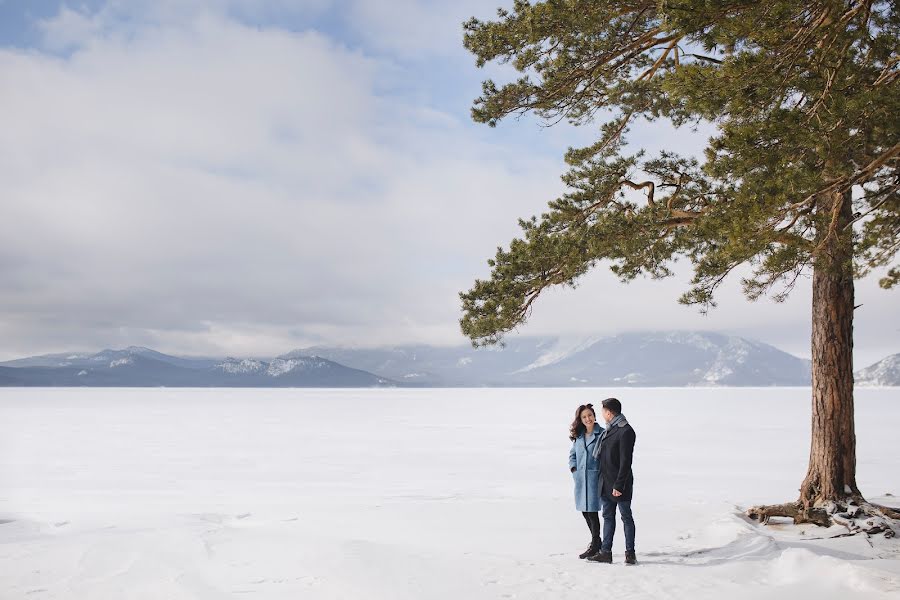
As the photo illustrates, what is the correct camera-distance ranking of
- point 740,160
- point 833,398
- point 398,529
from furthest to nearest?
point 398,529
point 833,398
point 740,160

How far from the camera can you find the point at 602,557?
28.7 ft

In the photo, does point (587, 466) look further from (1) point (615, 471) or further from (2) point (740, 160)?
(2) point (740, 160)

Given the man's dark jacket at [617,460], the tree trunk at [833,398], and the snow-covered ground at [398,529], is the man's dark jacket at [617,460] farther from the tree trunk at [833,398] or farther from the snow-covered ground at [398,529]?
the tree trunk at [833,398]

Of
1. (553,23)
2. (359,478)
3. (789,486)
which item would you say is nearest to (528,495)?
(359,478)

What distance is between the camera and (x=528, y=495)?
16.0 m

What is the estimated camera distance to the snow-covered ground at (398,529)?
786cm

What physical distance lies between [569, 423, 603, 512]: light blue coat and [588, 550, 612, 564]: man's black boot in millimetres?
519

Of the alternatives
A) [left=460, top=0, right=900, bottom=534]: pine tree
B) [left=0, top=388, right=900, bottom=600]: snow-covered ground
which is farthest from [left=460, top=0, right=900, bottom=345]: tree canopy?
[left=0, top=388, right=900, bottom=600]: snow-covered ground

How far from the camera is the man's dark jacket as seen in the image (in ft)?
27.3

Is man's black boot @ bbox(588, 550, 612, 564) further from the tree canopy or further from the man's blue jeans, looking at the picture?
the tree canopy

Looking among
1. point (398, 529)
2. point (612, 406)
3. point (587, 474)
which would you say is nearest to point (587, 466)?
point (587, 474)

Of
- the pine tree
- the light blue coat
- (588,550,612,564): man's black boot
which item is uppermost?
the pine tree

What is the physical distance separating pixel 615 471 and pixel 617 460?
0.13 meters

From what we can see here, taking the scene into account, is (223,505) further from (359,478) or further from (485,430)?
(485,430)
